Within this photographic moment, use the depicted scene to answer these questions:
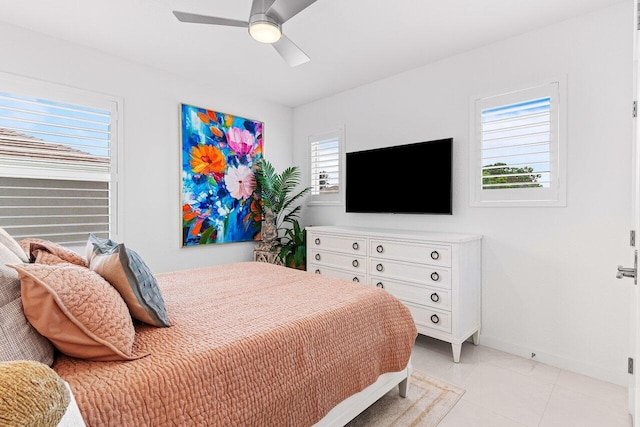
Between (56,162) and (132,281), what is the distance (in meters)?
2.22

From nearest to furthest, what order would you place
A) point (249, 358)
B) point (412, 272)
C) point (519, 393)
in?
point (249, 358) → point (519, 393) → point (412, 272)

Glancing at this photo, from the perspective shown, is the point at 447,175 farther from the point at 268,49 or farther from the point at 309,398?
the point at 309,398

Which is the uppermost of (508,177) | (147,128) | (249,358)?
(147,128)

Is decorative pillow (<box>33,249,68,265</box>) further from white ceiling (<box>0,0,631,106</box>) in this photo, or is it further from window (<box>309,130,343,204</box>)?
window (<box>309,130,343,204</box>)

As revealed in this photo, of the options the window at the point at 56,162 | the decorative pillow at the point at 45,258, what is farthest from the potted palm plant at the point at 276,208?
the decorative pillow at the point at 45,258

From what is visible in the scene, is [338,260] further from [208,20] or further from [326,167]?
[208,20]

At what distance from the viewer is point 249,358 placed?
120 centimetres

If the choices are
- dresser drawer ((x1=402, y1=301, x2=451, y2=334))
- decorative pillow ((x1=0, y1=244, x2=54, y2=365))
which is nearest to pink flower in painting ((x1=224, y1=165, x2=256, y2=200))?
dresser drawer ((x1=402, y1=301, x2=451, y2=334))

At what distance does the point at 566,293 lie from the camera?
2.43 metres

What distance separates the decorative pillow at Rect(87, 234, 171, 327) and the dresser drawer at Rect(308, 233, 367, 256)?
6.68 ft

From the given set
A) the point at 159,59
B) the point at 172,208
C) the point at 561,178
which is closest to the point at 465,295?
the point at 561,178

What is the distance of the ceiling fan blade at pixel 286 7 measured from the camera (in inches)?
69.7

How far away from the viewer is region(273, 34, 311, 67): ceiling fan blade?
7.13 feet

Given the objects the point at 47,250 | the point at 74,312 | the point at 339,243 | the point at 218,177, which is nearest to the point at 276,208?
the point at 218,177
